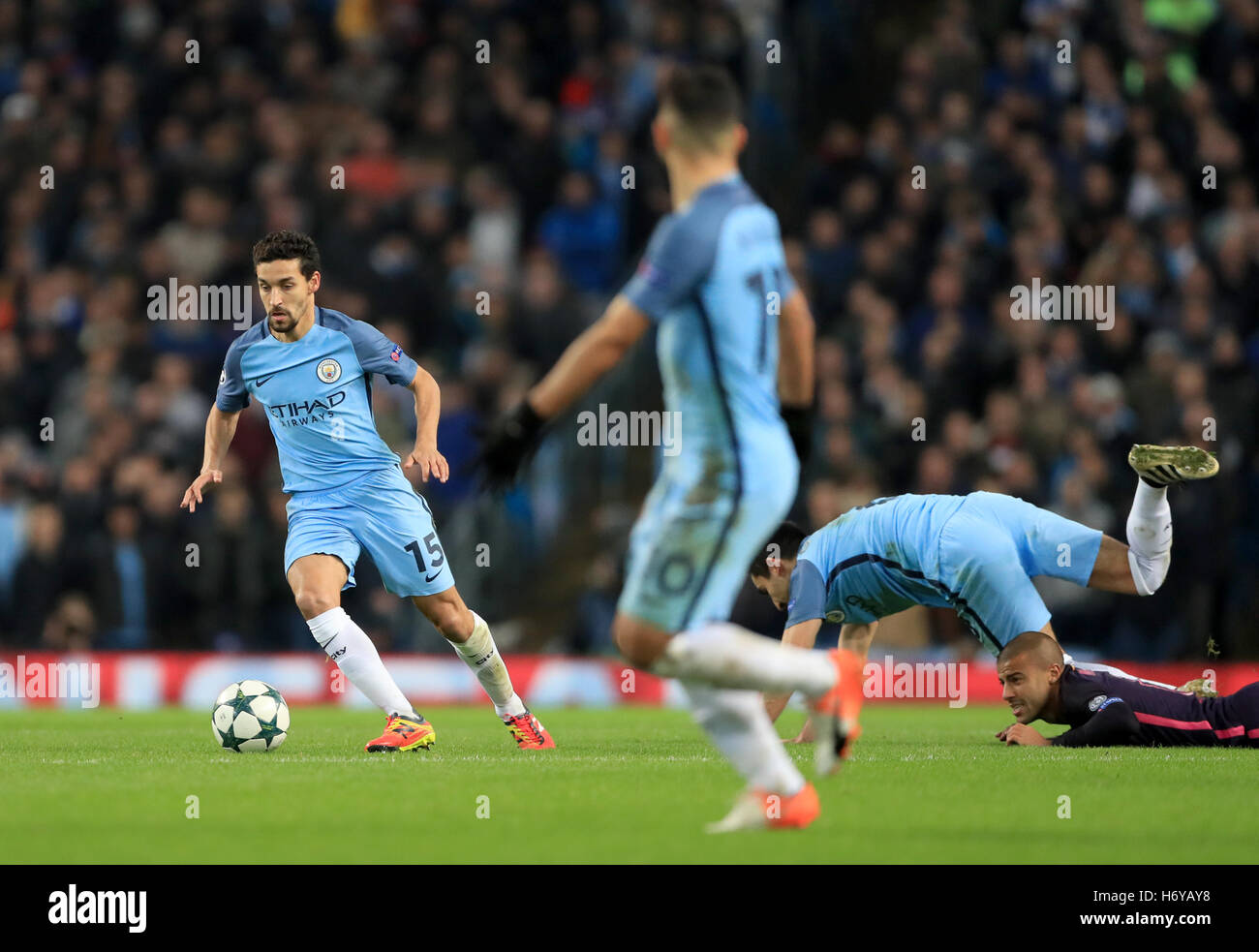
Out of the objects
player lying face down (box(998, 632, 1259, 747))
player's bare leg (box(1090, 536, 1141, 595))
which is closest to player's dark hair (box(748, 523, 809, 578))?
player lying face down (box(998, 632, 1259, 747))

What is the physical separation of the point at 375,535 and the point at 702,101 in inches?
163

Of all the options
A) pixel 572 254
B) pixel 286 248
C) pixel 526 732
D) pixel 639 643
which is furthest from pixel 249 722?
pixel 572 254

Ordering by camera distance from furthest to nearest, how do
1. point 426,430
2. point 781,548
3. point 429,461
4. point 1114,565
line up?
point 781,548 → point 1114,565 → point 426,430 → point 429,461

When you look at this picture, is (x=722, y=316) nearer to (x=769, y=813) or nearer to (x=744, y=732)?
(x=744, y=732)

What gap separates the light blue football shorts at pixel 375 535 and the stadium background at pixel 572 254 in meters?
5.02

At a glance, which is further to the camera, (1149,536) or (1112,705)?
(1149,536)

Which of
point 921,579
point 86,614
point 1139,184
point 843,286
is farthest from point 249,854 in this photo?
point 1139,184

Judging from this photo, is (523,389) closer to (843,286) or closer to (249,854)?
(843,286)

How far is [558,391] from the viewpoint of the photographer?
5.19 metres

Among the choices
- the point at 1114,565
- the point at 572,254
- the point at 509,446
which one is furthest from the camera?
the point at 572,254

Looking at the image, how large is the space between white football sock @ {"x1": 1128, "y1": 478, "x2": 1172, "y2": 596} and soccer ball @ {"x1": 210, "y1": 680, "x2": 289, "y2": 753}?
4411 mm

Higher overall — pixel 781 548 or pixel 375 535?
pixel 375 535

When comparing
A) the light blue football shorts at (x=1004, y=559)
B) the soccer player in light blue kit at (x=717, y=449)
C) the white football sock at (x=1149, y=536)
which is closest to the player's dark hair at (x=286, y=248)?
the light blue football shorts at (x=1004, y=559)

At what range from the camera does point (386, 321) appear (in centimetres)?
1573
